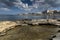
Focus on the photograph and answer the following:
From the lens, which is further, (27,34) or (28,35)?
(27,34)

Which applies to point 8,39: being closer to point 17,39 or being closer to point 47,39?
point 17,39

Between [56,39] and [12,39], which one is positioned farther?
[12,39]

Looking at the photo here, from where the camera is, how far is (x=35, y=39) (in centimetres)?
1628

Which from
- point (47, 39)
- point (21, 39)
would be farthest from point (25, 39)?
point (47, 39)

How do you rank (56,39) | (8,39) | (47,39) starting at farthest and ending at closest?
(8,39) → (47,39) → (56,39)

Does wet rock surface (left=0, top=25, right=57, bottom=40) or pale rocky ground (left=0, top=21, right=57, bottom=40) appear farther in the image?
pale rocky ground (left=0, top=21, right=57, bottom=40)

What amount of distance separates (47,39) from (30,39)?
2.30m

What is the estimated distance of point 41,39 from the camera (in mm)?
16188

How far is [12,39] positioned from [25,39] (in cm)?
182

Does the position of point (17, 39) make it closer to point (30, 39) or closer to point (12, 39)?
point (12, 39)

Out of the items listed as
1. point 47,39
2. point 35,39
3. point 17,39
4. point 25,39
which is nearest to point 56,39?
point 47,39

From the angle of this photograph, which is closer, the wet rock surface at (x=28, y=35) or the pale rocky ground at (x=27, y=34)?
the wet rock surface at (x=28, y=35)

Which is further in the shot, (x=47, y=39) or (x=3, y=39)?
(x=3, y=39)

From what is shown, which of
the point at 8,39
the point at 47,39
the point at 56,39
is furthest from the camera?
the point at 8,39
